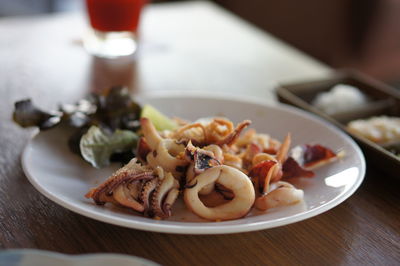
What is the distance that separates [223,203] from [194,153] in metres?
0.11

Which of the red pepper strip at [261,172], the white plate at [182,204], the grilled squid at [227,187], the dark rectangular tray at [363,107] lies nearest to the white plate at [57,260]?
the white plate at [182,204]

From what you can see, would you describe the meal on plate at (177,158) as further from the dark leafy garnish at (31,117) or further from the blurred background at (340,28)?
the blurred background at (340,28)

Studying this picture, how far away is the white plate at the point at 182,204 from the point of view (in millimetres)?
893

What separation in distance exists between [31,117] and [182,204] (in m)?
0.45

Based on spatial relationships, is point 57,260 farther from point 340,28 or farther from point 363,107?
point 340,28

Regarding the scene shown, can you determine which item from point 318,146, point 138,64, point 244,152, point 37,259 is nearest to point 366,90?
point 318,146

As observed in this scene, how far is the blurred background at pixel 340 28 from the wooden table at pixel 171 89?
1.42 metres

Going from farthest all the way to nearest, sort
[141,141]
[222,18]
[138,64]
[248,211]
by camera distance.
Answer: [222,18] → [138,64] → [141,141] → [248,211]

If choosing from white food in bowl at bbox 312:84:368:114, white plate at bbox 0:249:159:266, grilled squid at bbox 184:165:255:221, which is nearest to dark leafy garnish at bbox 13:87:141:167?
grilled squid at bbox 184:165:255:221

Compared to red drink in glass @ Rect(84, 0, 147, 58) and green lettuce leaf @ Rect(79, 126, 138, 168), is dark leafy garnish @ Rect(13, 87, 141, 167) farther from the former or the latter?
red drink in glass @ Rect(84, 0, 147, 58)

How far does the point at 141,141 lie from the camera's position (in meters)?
1.12

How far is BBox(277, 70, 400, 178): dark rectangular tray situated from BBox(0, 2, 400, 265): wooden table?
64 millimetres

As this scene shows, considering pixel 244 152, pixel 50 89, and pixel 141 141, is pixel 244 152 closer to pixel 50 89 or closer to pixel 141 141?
pixel 141 141

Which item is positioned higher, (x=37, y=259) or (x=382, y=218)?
(x=37, y=259)
